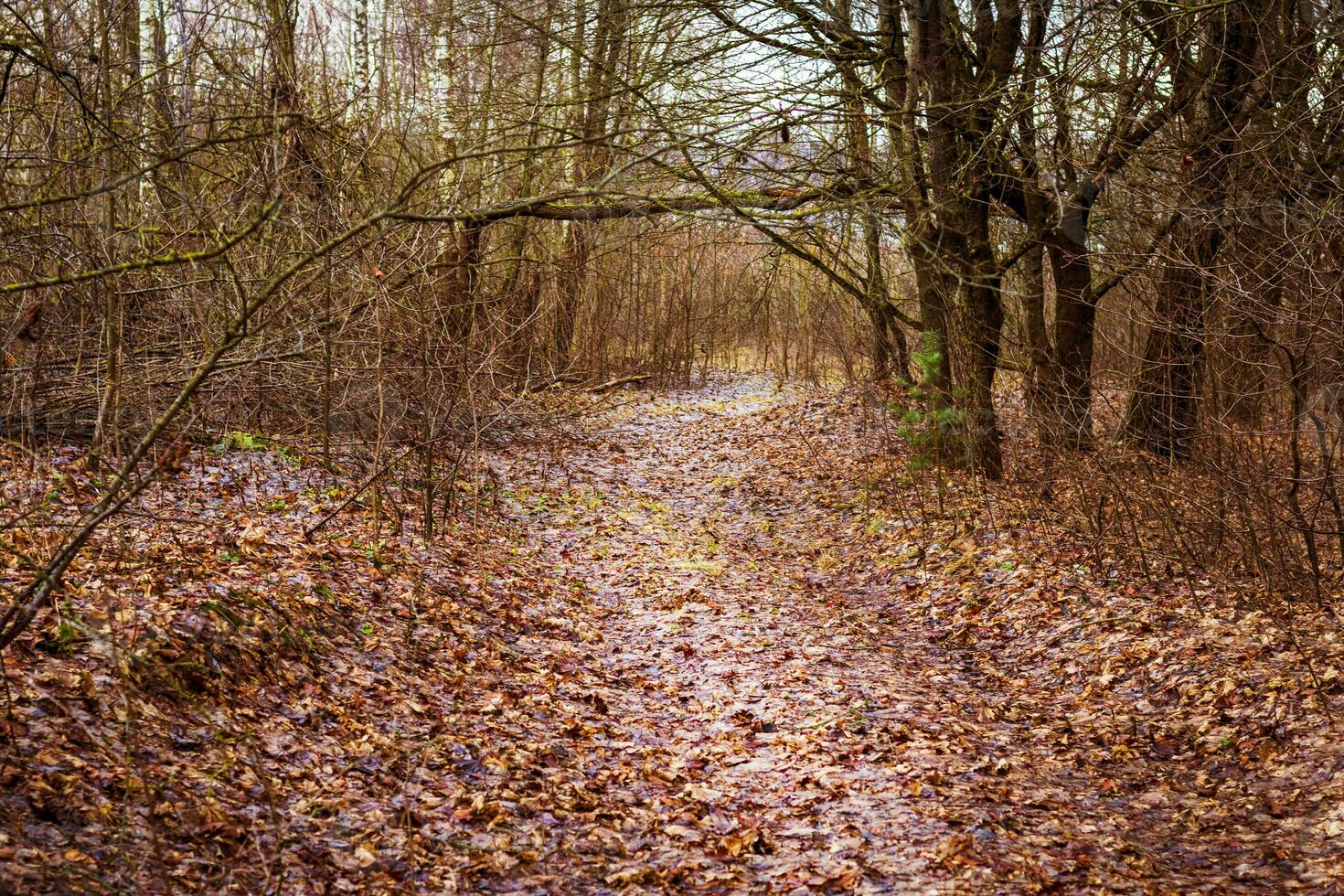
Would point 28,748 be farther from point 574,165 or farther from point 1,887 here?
point 574,165

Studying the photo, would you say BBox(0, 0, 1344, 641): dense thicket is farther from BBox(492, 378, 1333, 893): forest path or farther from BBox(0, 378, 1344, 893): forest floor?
BBox(492, 378, 1333, 893): forest path

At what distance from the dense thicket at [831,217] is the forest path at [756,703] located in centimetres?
184

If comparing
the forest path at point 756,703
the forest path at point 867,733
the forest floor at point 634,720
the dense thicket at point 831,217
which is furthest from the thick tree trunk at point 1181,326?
the forest path at point 756,703

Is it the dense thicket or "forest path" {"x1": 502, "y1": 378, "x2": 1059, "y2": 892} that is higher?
the dense thicket

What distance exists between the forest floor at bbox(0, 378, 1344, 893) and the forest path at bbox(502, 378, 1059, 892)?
2cm

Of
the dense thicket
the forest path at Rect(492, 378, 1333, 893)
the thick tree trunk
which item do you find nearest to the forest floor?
the forest path at Rect(492, 378, 1333, 893)

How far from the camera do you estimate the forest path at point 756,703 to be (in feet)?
14.0

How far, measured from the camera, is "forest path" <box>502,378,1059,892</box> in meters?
4.26

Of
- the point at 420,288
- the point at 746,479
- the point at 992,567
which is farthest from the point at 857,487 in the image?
the point at 420,288

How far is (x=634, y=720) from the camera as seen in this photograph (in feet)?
18.9

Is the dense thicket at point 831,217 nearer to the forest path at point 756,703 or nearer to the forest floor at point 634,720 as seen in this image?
the forest floor at point 634,720

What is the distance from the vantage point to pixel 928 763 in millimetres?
5059

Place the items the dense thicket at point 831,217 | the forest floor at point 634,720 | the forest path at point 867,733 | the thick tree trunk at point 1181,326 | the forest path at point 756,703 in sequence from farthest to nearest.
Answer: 1. the thick tree trunk at point 1181,326
2. the dense thicket at point 831,217
3. the forest path at point 756,703
4. the forest path at point 867,733
5. the forest floor at point 634,720

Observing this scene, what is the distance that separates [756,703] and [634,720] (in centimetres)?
77
